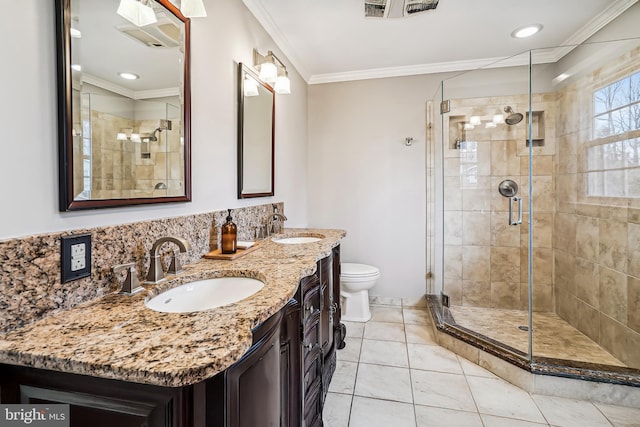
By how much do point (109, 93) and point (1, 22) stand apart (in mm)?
298

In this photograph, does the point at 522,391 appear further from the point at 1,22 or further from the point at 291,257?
the point at 1,22

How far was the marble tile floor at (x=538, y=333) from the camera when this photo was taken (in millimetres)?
2039

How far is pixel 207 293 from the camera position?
1.19m

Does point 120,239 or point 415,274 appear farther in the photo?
point 415,274

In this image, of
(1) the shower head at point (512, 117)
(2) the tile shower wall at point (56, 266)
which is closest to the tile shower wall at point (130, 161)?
(2) the tile shower wall at point (56, 266)

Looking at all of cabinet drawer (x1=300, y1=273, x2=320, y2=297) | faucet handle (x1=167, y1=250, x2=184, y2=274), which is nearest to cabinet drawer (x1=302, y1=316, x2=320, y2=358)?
Answer: cabinet drawer (x1=300, y1=273, x2=320, y2=297)

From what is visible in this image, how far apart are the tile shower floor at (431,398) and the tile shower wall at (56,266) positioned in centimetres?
124

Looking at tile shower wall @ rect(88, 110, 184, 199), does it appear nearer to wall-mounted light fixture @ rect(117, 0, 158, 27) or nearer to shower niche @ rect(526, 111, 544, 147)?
wall-mounted light fixture @ rect(117, 0, 158, 27)

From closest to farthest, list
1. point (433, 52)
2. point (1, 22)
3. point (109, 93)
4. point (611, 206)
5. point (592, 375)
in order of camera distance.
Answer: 1. point (1, 22)
2. point (109, 93)
3. point (592, 375)
4. point (611, 206)
5. point (433, 52)

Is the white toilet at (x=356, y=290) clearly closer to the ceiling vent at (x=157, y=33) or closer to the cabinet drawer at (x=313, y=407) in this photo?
the cabinet drawer at (x=313, y=407)

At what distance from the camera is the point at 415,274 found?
3148 millimetres

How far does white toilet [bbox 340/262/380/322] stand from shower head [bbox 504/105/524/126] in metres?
1.80

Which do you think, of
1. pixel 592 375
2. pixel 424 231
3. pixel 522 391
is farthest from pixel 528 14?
pixel 522 391
